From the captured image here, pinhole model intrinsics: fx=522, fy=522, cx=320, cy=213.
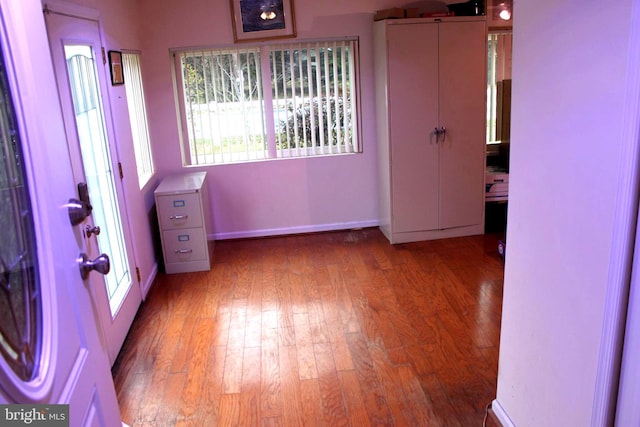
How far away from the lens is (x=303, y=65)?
14.9 ft

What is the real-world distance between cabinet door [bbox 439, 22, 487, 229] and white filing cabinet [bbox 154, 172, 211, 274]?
1987 mm

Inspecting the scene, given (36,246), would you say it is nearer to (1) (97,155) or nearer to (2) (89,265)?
(2) (89,265)

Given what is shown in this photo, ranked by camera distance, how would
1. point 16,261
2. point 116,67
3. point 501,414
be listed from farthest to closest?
point 116,67
point 501,414
point 16,261

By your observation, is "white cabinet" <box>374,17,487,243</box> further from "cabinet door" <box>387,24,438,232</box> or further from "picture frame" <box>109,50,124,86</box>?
"picture frame" <box>109,50,124,86</box>

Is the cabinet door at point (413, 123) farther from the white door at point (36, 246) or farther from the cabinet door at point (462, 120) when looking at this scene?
the white door at point (36, 246)

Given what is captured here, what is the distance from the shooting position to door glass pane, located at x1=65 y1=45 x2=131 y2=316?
275 cm

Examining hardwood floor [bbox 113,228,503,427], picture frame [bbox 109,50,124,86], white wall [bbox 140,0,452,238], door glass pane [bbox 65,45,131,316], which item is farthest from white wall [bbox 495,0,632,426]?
white wall [bbox 140,0,452,238]

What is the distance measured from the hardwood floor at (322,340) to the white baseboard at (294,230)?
457mm

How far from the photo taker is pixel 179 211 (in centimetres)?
395

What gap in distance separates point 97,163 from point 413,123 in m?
2.41

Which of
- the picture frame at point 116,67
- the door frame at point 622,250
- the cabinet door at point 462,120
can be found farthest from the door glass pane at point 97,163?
the cabinet door at point 462,120

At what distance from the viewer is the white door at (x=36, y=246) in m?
0.92

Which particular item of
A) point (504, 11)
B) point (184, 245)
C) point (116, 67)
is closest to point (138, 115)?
point (116, 67)

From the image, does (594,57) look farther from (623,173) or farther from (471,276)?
(471,276)
